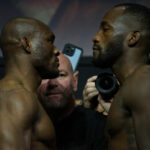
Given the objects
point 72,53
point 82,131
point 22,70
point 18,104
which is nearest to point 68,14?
point 72,53

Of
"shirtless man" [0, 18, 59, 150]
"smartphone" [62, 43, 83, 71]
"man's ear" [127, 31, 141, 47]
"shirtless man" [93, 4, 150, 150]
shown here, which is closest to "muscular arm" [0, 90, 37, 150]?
"shirtless man" [0, 18, 59, 150]

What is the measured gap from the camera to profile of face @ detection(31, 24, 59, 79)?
1604 millimetres

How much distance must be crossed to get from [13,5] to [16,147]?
1.69 metres

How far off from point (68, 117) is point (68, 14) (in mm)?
954

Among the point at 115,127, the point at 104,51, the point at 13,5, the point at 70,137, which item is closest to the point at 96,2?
the point at 13,5

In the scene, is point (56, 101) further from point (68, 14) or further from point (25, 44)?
point (68, 14)

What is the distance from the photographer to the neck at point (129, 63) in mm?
1485

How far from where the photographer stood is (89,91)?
2.18 m

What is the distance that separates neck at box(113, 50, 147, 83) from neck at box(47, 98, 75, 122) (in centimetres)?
70

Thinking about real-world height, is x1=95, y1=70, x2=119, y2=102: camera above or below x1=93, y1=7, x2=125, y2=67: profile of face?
Answer: below

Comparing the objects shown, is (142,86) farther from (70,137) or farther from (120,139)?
(70,137)

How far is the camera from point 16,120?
1385 mm

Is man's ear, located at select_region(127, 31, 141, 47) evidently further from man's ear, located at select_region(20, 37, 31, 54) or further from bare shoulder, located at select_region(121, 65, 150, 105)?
man's ear, located at select_region(20, 37, 31, 54)

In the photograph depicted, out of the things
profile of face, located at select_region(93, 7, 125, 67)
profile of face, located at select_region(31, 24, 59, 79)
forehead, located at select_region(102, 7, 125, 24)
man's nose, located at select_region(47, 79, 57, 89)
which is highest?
forehead, located at select_region(102, 7, 125, 24)
